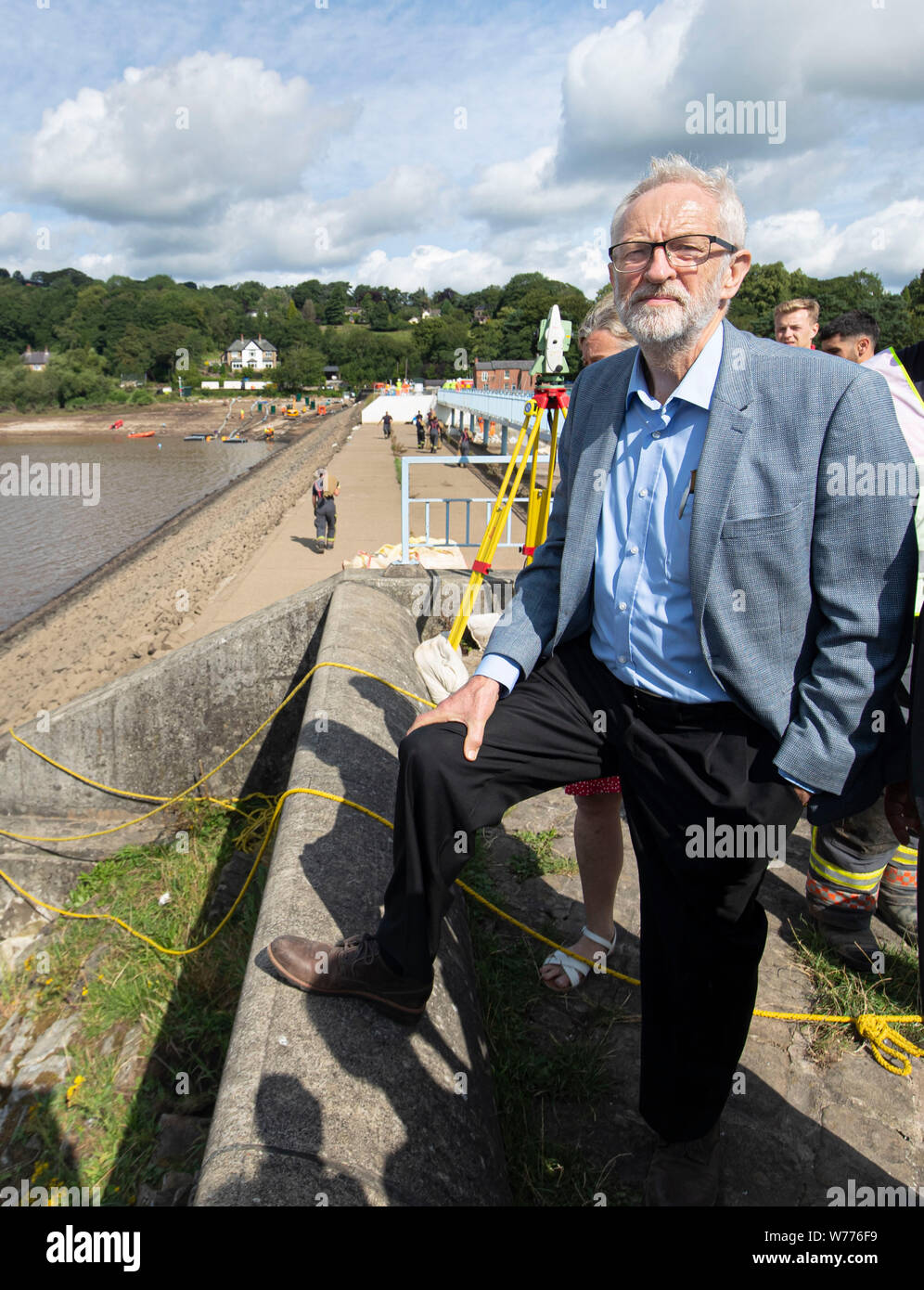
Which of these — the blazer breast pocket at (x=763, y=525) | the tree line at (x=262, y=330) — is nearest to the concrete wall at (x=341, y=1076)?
the blazer breast pocket at (x=763, y=525)

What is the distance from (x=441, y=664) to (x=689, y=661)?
2307 mm

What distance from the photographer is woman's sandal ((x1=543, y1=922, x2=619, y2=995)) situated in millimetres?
2992

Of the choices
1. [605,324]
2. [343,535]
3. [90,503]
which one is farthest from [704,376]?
[90,503]

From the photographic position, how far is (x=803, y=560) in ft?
6.04

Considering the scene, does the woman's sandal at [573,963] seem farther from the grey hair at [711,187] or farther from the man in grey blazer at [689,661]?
the grey hair at [711,187]

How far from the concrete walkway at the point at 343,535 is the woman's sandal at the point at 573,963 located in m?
2.86

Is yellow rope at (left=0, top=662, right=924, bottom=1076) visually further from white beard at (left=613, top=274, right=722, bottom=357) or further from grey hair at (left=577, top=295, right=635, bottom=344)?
grey hair at (left=577, top=295, right=635, bottom=344)

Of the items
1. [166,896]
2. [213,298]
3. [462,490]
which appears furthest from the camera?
[213,298]

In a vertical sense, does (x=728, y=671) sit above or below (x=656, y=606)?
below

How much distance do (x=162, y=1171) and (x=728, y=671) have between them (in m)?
3.01

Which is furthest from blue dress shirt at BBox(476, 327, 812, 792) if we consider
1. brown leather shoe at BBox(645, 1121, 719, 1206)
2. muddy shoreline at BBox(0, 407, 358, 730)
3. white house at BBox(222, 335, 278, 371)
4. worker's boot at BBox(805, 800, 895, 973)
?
white house at BBox(222, 335, 278, 371)

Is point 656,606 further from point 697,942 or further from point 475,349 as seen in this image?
point 475,349
